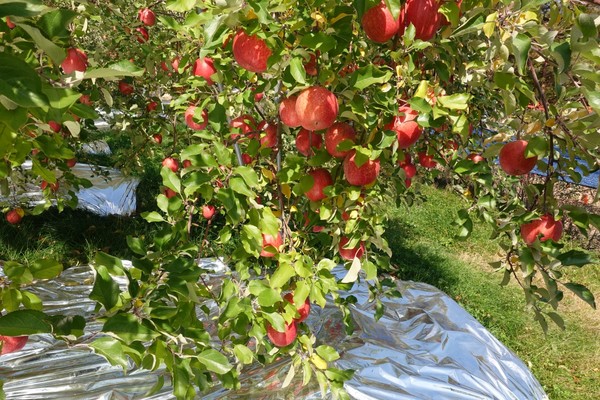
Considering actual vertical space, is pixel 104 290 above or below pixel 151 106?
above

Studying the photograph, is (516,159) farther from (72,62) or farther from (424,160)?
(72,62)

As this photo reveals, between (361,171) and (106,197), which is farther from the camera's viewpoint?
(106,197)

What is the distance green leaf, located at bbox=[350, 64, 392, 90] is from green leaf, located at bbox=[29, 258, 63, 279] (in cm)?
66

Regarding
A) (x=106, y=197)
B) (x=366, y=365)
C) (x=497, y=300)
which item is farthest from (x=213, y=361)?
(x=106, y=197)

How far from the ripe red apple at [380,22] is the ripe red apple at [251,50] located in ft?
0.70

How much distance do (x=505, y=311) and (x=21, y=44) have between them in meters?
3.83

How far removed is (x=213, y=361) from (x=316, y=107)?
543mm

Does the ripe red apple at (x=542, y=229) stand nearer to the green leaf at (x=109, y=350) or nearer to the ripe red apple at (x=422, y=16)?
the ripe red apple at (x=422, y=16)

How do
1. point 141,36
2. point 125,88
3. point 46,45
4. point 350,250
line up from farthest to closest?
point 125,88 < point 141,36 < point 350,250 < point 46,45

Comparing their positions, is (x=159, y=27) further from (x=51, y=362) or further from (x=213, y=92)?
(x=51, y=362)

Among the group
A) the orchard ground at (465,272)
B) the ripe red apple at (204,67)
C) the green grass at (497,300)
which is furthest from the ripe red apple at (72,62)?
the green grass at (497,300)

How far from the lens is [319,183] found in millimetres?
1234

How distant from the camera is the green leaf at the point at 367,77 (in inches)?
36.1

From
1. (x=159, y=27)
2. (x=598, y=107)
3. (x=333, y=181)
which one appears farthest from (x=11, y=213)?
(x=598, y=107)
